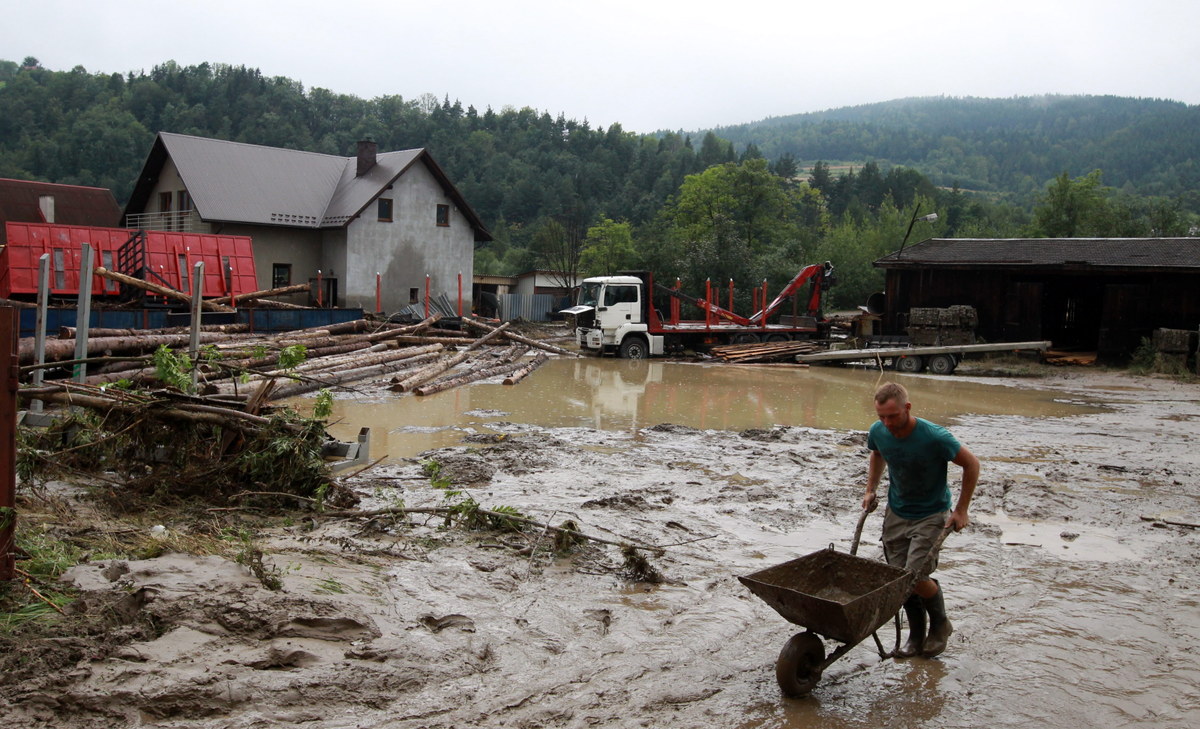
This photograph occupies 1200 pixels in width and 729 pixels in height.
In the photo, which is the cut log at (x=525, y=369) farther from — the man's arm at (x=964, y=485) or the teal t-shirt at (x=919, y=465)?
the man's arm at (x=964, y=485)

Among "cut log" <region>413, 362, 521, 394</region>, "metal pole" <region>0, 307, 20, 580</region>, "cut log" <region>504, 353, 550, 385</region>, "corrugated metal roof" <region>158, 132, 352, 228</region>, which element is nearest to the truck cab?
"cut log" <region>504, 353, 550, 385</region>

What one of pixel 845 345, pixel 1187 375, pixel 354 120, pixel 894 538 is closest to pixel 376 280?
pixel 845 345

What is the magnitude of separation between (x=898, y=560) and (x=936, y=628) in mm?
479

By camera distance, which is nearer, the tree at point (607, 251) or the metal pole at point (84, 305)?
the metal pole at point (84, 305)

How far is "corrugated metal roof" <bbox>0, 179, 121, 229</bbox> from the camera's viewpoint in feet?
125

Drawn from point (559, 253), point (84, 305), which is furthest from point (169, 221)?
point (84, 305)

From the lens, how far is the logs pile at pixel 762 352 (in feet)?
96.1

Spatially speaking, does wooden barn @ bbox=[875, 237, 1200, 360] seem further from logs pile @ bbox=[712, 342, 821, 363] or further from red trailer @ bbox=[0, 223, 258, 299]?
red trailer @ bbox=[0, 223, 258, 299]

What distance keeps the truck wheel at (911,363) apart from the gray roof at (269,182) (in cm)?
2275

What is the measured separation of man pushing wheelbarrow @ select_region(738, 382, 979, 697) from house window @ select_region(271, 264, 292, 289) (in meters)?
37.1

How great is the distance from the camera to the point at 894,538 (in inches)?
232

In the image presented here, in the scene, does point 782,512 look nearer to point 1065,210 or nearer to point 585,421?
point 585,421

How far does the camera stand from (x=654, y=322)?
29703 mm

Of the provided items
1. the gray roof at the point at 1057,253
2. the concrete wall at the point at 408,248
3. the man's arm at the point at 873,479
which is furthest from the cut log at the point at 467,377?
the concrete wall at the point at 408,248
